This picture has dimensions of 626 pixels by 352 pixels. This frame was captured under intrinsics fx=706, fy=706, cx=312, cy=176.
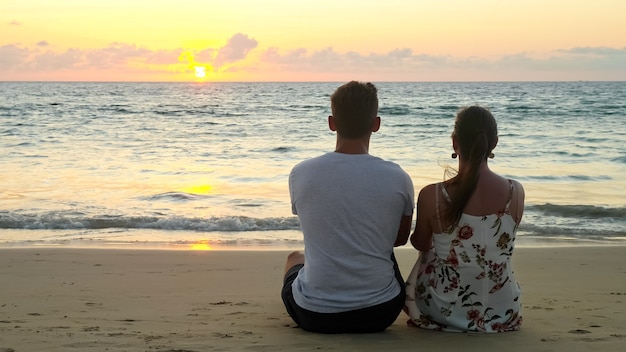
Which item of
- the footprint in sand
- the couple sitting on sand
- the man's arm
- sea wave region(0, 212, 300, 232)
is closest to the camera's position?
the couple sitting on sand

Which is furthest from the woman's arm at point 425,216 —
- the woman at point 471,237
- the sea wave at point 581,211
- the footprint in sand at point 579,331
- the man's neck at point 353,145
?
Answer: the sea wave at point 581,211

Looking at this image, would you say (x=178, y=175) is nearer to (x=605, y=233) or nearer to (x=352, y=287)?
(x=605, y=233)

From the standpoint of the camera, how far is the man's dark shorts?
3451 millimetres

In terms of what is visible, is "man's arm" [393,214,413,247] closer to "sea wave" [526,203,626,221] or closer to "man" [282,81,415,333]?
"man" [282,81,415,333]

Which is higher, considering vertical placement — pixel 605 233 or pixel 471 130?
pixel 471 130

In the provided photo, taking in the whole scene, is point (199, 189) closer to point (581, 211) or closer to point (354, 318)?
point (581, 211)

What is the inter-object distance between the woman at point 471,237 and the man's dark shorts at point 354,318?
0.21 meters

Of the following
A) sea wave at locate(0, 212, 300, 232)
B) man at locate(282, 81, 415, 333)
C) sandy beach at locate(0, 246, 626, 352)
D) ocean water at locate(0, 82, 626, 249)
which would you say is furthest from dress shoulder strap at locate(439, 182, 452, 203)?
sea wave at locate(0, 212, 300, 232)

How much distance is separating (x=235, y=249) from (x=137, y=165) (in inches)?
344

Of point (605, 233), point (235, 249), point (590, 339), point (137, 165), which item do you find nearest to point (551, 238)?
point (605, 233)

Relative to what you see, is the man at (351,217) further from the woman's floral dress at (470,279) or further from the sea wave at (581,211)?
the sea wave at (581,211)

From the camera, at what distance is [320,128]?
27.3m

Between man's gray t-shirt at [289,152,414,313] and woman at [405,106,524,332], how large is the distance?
209 millimetres

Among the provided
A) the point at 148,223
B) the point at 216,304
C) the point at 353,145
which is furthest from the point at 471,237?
the point at 148,223
